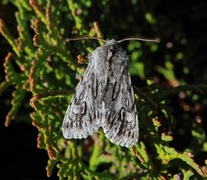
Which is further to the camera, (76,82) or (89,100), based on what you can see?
(76,82)

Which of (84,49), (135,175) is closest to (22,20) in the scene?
(84,49)

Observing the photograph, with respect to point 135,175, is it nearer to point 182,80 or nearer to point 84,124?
point 84,124

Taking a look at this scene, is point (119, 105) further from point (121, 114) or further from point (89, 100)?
point (89, 100)

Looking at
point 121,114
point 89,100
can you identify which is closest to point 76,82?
point 89,100
